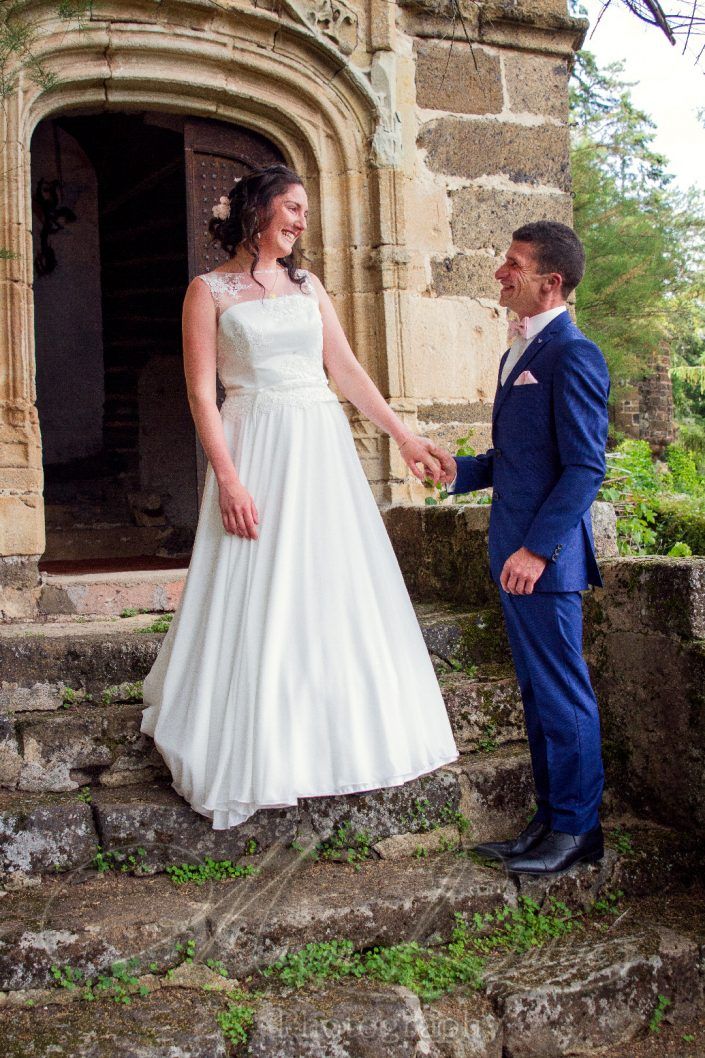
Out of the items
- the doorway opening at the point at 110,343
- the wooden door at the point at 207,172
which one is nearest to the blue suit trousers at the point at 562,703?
the wooden door at the point at 207,172

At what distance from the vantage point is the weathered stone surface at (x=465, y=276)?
18.1 ft

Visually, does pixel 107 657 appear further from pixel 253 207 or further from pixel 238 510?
pixel 253 207

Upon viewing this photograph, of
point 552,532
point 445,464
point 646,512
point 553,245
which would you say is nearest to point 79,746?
point 445,464

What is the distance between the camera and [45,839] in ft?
8.92

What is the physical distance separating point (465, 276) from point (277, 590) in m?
3.31

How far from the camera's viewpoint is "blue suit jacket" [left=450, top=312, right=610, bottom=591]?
2631 mm

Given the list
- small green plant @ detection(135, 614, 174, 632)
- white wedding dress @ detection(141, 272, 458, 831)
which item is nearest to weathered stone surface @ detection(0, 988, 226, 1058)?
white wedding dress @ detection(141, 272, 458, 831)

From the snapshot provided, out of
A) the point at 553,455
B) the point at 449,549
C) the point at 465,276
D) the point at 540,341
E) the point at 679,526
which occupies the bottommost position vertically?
the point at 449,549

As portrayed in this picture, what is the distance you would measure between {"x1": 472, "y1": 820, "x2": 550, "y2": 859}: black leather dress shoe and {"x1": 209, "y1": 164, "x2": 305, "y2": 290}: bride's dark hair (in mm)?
1866

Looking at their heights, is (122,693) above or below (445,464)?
below

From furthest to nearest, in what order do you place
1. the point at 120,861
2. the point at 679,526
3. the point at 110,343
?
the point at 110,343
the point at 679,526
the point at 120,861

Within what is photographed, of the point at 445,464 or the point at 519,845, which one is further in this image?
the point at 445,464

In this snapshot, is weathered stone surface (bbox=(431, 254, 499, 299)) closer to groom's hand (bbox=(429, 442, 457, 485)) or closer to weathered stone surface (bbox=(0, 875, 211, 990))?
groom's hand (bbox=(429, 442, 457, 485))

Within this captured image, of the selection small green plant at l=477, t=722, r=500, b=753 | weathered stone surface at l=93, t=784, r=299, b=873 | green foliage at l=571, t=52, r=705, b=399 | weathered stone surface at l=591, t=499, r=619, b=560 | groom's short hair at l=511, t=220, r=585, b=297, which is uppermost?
green foliage at l=571, t=52, r=705, b=399
